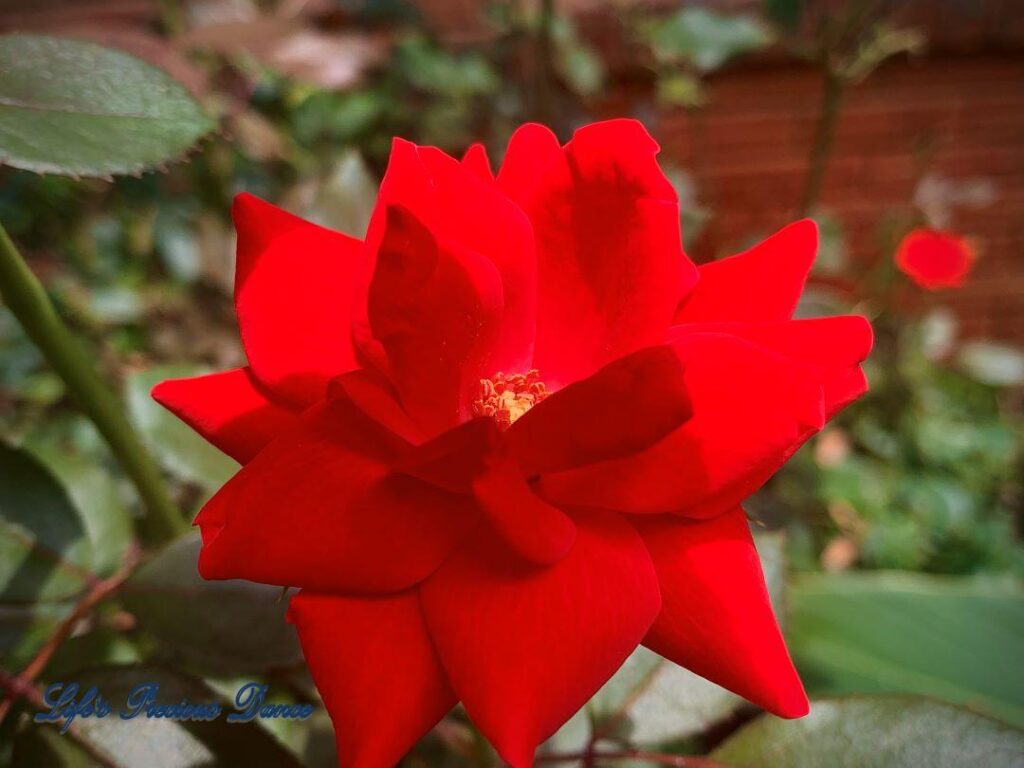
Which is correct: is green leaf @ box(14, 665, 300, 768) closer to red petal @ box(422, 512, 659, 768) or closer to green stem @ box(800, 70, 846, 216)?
red petal @ box(422, 512, 659, 768)

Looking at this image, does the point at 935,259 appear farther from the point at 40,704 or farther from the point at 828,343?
the point at 40,704

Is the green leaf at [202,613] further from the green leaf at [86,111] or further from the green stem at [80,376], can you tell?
the green leaf at [86,111]

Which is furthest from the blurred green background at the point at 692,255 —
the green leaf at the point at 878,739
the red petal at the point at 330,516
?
the red petal at the point at 330,516

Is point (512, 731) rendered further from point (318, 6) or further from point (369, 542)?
point (318, 6)

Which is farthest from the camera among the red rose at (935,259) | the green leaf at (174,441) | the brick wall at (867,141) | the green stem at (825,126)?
the brick wall at (867,141)

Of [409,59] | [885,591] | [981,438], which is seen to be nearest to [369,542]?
[885,591]

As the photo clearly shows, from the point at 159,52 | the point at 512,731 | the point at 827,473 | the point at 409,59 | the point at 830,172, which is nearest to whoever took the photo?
the point at 512,731
